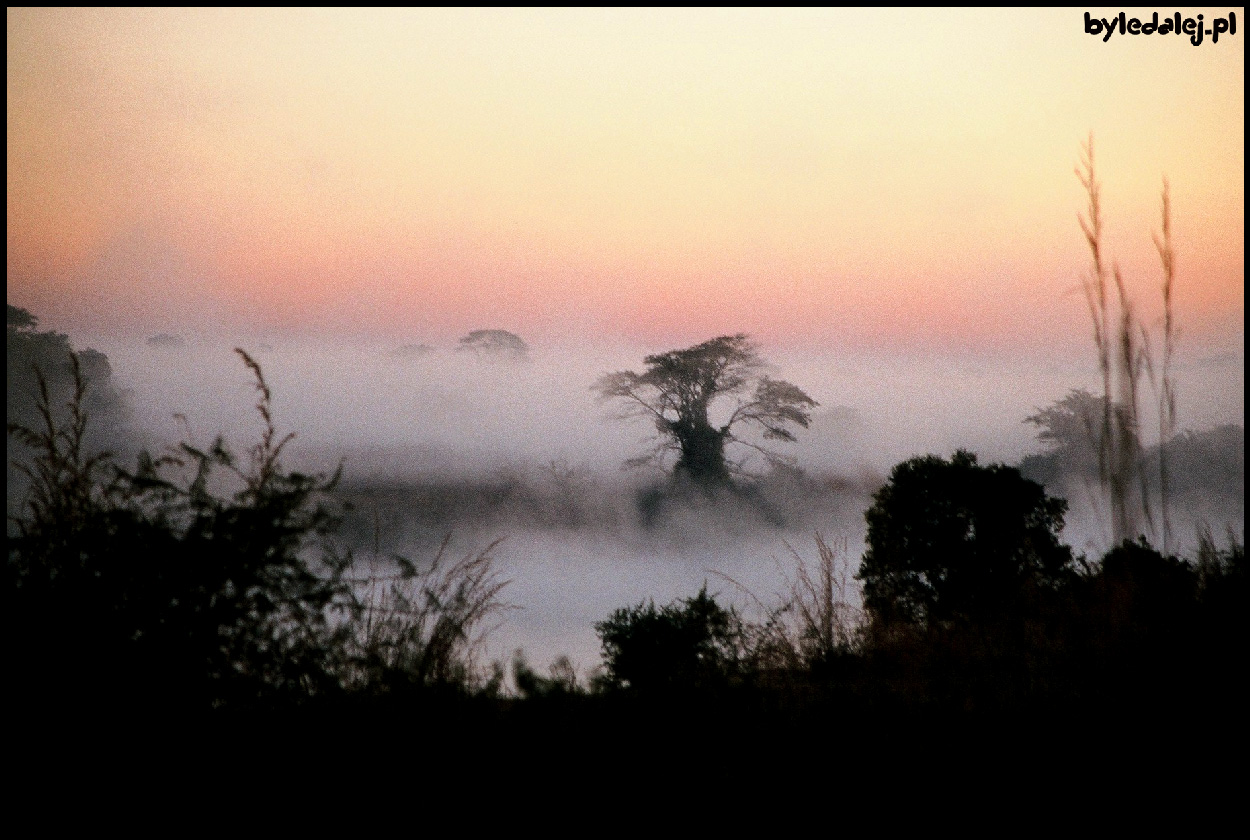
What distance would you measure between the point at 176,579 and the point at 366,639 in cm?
71

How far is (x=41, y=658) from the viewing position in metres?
2.69

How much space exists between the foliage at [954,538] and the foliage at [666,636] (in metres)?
1.15

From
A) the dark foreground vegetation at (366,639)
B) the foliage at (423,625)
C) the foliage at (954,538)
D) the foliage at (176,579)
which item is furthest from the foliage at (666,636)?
the foliage at (176,579)

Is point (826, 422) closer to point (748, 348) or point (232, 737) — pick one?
point (748, 348)

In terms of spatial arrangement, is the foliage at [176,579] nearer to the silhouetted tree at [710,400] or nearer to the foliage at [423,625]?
the foliage at [423,625]

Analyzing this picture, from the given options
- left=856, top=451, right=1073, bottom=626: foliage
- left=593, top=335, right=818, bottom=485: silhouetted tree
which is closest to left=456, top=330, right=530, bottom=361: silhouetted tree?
A: left=593, top=335, right=818, bottom=485: silhouetted tree

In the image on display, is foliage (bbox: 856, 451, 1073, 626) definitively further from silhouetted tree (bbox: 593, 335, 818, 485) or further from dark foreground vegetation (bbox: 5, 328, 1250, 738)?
silhouetted tree (bbox: 593, 335, 818, 485)

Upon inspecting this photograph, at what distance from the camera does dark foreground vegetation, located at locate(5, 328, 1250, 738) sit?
2783 mm

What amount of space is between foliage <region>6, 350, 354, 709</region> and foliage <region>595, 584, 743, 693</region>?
217 centimetres

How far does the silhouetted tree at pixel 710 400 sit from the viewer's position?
941 inches

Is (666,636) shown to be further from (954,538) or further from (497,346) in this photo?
(497,346)

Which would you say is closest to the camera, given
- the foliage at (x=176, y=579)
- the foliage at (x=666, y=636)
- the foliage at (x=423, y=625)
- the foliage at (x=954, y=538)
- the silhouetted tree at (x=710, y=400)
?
the foliage at (x=176, y=579)

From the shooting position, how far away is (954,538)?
6.26 metres

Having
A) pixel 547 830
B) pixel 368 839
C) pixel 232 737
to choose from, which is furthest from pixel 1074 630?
pixel 232 737
